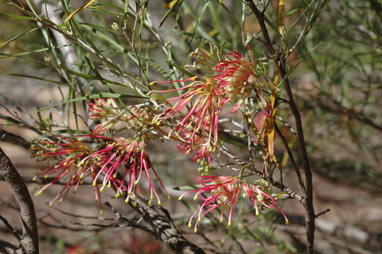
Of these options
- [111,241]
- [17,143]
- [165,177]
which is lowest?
[111,241]

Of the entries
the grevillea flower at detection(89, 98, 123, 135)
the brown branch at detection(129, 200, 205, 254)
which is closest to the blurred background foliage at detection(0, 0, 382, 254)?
the grevillea flower at detection(89, 98, 123, 135)

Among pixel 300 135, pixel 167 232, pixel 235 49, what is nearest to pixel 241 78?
pixel 300 135

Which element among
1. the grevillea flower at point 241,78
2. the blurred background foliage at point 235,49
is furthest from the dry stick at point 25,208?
the grevillea flower at point 241,78

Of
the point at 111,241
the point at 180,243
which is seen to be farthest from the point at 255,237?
the point at 111,241

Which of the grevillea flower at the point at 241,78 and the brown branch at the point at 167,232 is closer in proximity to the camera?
the grevillea flower at the point at 241,78

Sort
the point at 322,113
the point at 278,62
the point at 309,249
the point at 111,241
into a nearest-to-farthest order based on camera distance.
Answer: the point at 278,62 → the point at 309,249 → the point at 322,113 → the point at 111,241

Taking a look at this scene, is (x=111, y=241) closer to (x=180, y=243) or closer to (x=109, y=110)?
(x=180, y=243)

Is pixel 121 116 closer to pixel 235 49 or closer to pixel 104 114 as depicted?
pixel 104 114

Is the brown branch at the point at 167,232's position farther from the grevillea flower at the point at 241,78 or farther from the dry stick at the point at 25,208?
the grevillea flower at the point at 241,78

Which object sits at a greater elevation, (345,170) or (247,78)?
(247,78)

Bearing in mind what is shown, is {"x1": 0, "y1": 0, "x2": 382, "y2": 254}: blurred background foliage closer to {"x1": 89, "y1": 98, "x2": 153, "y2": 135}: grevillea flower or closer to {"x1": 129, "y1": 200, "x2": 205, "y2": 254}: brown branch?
{"x1": 89, "y1": 98, "x2": 153, "y2": 135}: grevillea flower

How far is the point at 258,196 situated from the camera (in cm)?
33

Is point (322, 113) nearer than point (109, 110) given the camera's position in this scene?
No

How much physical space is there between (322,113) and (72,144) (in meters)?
0.62
